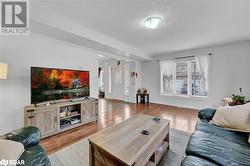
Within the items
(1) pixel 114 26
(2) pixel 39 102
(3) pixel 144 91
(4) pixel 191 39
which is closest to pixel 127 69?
(3) pixel 144 91

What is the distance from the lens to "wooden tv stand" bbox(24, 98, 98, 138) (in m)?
2.40

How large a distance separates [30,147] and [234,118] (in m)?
2.80

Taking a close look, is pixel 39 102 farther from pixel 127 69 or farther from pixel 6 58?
pixel 127 69

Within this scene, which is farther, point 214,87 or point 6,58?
point 214,87

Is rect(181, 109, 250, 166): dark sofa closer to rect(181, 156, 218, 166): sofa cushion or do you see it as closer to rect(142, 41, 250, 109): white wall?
rect(181, 156, 218, 166): sofa cushion

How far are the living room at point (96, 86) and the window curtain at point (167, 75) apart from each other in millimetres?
1193

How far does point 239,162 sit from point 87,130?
2735 mm

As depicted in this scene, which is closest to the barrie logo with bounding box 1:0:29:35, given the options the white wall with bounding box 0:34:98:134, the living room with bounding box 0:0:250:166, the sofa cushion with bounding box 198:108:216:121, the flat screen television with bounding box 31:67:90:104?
the living room with bounding box 0:0:250:166

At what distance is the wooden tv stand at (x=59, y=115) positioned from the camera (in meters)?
2.40

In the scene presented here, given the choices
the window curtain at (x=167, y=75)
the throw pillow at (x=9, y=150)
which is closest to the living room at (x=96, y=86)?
the throw pillow at (x=9, y=150)

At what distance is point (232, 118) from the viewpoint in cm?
186

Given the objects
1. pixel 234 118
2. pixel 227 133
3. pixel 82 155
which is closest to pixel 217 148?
pixel 227 133

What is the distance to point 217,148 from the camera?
1.38 metres

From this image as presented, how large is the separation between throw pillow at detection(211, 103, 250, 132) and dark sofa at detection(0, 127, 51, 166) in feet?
7.98
